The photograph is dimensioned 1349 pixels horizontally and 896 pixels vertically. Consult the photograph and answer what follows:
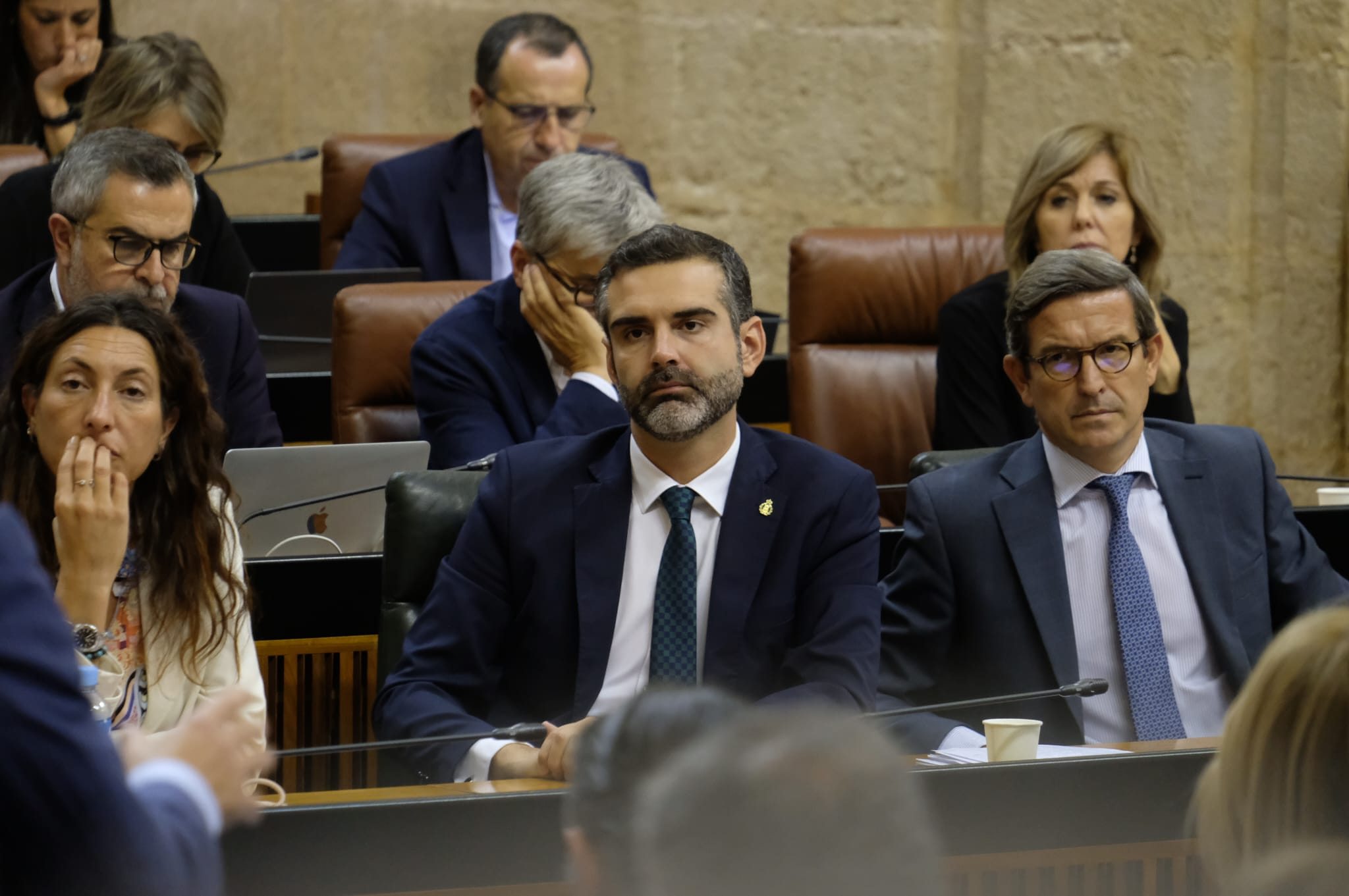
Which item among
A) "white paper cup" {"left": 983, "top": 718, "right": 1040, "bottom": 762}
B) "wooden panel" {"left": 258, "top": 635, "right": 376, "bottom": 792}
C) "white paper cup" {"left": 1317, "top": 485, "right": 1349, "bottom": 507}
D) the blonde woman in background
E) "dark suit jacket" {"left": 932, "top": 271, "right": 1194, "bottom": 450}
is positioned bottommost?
"wooden panel" {"left": 258, "top": 635, "right": 376, "bottom": 792}

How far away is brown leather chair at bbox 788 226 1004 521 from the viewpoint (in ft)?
11.7

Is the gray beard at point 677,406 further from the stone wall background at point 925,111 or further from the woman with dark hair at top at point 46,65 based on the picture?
the stone wall background at point 925,111

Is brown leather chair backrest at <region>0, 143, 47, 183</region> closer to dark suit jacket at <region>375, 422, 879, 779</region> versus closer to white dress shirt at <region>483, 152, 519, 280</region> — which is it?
white dress shirt at <region>483, 152, 519, 280</region>

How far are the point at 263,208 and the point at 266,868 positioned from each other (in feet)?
13.7

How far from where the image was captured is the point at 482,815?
57.7 inches

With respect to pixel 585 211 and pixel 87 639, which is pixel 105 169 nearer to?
pixel 585 211

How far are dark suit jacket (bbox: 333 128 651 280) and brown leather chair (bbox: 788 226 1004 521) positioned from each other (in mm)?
594

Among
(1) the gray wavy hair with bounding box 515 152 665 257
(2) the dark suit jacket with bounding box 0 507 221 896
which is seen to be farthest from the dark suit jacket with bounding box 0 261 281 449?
(2) the dark suit jacket with bounding box 0 507 221 896

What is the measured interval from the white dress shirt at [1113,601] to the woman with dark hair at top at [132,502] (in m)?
1.09

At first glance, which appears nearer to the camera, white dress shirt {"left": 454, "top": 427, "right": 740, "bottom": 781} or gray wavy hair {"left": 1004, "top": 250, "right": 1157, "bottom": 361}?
white dress shirt {"left": 454, "top": 427, "right": 740, "bottom": 781}

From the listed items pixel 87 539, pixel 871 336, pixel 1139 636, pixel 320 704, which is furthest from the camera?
pixel 871 336

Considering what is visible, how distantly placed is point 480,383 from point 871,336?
3.63 ft

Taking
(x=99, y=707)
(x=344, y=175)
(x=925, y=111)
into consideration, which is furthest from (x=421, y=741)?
(x=925, y=111)

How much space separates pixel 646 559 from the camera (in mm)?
2154
